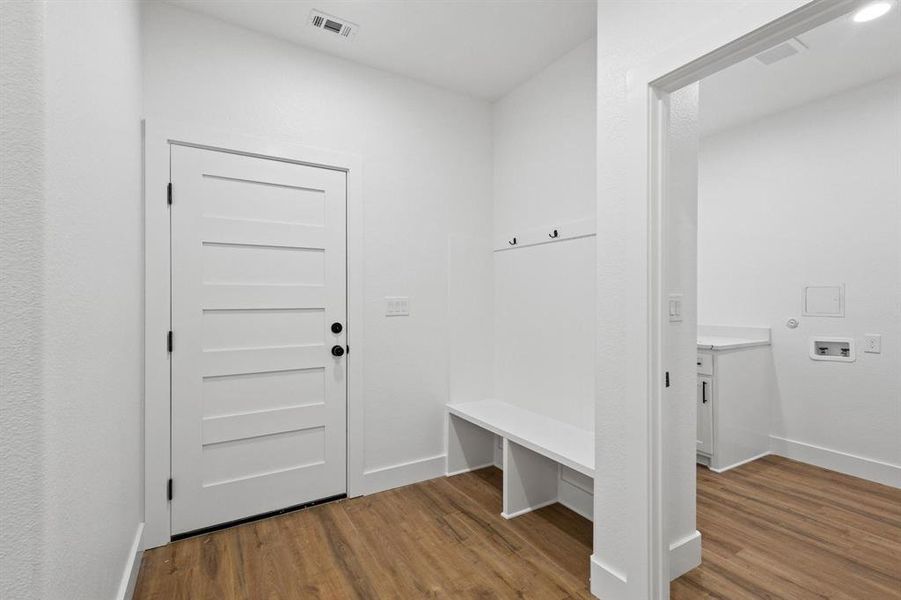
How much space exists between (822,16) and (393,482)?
289 centimetres

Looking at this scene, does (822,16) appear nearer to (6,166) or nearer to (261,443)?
(6,166)

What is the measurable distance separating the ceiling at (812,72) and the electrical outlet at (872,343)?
172cm

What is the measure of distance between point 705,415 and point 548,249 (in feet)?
5.77

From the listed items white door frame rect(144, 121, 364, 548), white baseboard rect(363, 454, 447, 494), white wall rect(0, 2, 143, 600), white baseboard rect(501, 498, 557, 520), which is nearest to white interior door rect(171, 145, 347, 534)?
white door frame rect(144, 121, 364, 548)

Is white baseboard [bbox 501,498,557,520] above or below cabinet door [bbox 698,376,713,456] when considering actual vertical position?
below

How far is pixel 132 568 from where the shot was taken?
1796mm

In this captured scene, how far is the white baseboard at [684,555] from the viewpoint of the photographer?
1.89m

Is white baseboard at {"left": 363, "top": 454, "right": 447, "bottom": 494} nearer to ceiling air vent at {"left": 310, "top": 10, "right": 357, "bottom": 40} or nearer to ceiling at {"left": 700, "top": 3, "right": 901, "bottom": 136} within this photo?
ceiling air vent at {"left": 310, "top": 10, "right": 357, "bottom": 40}

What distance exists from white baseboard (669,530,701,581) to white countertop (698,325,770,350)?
1574 mm

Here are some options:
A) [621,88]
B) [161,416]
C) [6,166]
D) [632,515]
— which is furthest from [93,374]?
[621,88]

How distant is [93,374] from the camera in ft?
3.97

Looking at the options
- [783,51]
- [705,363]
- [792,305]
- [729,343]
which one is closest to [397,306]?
[705,363]

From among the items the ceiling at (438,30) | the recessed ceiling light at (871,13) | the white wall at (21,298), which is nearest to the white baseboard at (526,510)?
the white wall at (21,298)

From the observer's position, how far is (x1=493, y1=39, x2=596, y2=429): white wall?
2467 mm
